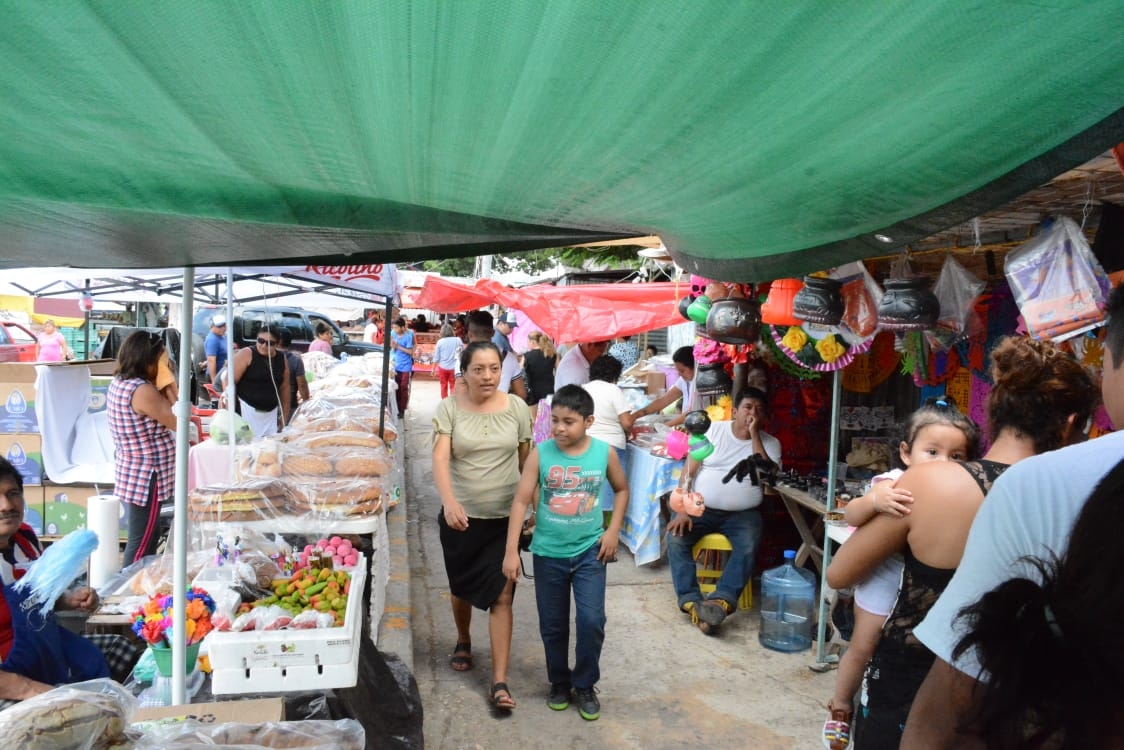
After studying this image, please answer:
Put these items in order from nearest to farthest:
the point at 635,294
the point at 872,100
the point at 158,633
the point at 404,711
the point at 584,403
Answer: the point at 872,100
the point at 158,633
the point at 404,711
the point at 584,403
the point at 635,294

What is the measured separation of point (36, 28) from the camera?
0.90 m

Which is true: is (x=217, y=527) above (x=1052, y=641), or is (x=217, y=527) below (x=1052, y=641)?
below

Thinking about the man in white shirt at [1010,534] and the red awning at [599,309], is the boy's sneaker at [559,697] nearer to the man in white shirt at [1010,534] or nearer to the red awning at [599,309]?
the man in white shirt at [1010,534]

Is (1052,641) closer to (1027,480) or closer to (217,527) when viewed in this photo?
(1027,480)

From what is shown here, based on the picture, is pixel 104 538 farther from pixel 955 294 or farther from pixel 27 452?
pixel 955 294

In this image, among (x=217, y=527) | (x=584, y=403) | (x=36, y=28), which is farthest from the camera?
(x=584, y=403)

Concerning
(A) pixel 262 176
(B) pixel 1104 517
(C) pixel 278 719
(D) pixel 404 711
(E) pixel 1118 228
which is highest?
(E) pixel 1118 228

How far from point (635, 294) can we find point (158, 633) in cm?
584

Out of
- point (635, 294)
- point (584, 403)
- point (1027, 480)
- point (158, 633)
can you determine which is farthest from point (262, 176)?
point (635, 294)

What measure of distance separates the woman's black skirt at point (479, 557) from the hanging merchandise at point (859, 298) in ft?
7.73

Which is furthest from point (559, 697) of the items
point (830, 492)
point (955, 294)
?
point (955, 294)

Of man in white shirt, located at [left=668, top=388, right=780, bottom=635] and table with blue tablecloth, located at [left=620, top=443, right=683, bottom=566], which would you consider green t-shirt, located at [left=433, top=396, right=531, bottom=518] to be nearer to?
man in white shirt, located at [left=668, top=388, right=780, bottom=635]

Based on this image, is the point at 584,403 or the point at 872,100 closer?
the point at 872,100

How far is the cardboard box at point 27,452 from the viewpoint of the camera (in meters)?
6.18
